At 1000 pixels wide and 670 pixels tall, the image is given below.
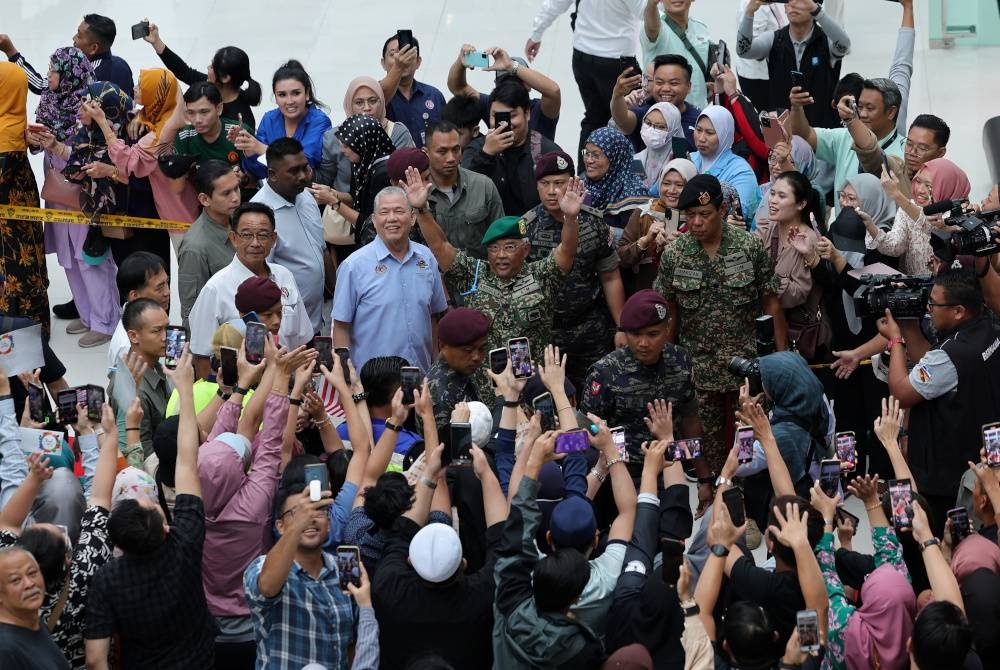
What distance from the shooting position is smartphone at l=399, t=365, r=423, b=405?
585 cm

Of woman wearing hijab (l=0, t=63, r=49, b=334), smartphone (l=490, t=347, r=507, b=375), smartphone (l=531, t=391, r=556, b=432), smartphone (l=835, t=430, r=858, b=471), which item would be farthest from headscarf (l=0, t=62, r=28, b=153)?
smartphone (l=835, t=430, r=858, b=471)

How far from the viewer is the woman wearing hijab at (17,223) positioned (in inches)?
344

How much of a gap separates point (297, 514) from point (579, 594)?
0.94 metres

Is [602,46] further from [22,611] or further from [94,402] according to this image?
[22,611]

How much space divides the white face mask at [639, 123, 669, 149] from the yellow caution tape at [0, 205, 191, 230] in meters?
2.75

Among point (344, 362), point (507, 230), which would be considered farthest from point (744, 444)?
point (507, 230)

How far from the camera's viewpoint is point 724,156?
808cm

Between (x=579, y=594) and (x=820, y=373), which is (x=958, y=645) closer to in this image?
(x=579, y=594)

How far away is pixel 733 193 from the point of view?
7.70 metres

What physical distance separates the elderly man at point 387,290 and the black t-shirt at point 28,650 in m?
2.66

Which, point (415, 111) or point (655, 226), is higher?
point (415, 111)

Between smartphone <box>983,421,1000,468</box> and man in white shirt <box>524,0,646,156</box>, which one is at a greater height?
man in white shirt <box>524,0,646,156</box>

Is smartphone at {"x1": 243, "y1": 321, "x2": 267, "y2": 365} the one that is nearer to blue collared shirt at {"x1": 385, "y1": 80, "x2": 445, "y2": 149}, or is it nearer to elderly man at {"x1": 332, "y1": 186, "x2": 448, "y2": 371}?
elderly man at {"x1": 332, "y1": 186, "x2": 448, "y2": 371}

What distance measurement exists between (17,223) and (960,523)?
19.6ft
